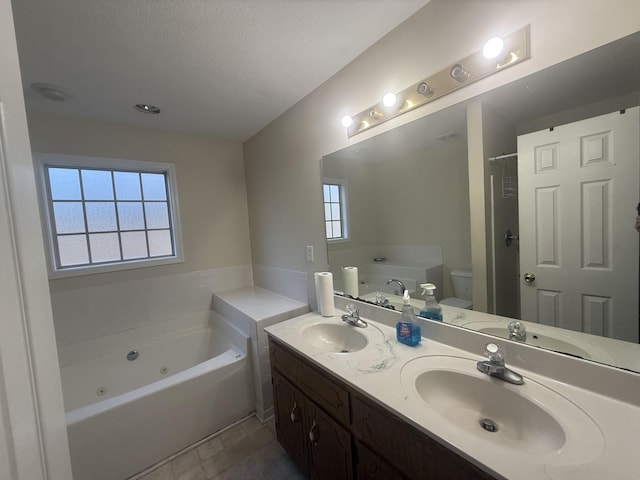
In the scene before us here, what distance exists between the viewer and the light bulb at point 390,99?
1.31m

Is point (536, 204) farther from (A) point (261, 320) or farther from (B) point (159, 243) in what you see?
(B) point (159, 243)

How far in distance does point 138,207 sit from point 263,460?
7.63 feet

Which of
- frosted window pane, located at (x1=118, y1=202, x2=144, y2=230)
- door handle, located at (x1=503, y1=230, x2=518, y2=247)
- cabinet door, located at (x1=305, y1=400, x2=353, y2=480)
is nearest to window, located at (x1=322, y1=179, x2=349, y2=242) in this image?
door handle, located at (x1=503, y1=230, x2=518, y2=247)

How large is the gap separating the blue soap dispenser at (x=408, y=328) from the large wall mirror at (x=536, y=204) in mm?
142

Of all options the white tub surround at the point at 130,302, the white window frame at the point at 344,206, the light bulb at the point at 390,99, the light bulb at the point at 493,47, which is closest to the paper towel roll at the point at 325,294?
the white window frame at the point at 344,206

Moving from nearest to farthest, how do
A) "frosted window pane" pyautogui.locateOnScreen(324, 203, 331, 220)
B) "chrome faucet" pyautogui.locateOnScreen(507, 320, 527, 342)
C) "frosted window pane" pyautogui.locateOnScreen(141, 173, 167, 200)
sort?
"chrome faucet" pyautogui.locateOnScreen(507, 320, 527, 342) < "frosted window pane" pyautogui.locateOnScreen(324, 203, 331, 220) < "frosted window pane" pyautogui.locateOnScreen(141, 173, 167, 200)

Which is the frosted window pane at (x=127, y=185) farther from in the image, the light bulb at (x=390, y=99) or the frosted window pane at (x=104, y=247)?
the light bulb at (x=390, y=99)

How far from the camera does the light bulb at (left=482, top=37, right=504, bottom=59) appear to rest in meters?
0.94

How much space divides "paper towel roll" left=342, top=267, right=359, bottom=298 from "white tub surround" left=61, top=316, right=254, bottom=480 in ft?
3.00

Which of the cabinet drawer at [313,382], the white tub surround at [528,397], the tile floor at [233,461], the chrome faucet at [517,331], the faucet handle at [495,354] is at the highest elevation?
the chrome faucet at [517,331]

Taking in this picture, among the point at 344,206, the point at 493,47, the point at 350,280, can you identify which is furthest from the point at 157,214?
the point at 493,47

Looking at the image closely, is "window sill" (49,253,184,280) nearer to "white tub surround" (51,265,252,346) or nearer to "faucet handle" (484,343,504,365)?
"white tub surround" (51,265,252,346)

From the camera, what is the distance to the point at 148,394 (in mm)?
1557

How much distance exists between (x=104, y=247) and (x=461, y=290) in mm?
2801
